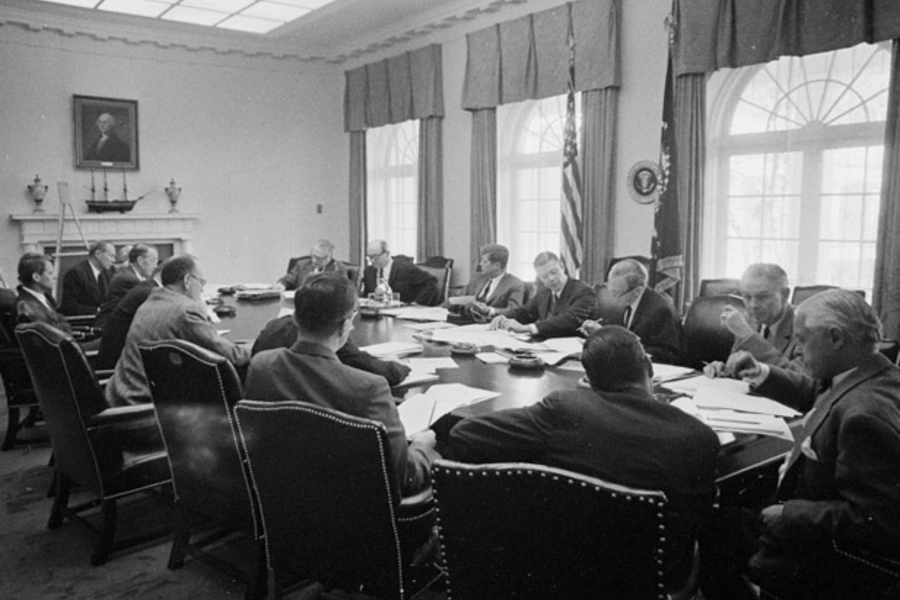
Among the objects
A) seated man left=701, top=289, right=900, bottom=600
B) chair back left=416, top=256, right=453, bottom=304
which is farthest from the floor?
chair back left=416, top=256, right=453, bottom=304

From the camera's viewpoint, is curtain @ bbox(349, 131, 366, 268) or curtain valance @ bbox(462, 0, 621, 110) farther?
curtain @ bbox(349, 131, 366, 268)

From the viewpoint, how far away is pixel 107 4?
7.54 metres

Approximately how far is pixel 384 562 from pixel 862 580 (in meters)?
1.15

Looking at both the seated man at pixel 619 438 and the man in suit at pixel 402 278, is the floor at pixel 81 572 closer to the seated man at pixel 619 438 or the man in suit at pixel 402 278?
the seated man at pixel 619 438

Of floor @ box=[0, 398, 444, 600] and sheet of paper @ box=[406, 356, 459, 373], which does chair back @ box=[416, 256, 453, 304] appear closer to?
sheet of paper @ box=[406, 356, 459, 373]

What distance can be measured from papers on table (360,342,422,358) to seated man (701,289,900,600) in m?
1.86

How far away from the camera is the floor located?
9.34 feet

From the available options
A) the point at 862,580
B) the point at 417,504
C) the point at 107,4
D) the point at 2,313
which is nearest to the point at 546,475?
the point at 417,504

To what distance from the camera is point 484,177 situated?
7355mm

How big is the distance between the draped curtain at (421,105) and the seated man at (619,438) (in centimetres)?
627

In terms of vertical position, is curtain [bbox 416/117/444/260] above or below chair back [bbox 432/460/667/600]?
above

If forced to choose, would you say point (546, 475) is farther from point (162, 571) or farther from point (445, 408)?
point (162, 571)

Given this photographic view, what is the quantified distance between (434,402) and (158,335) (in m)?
1.32

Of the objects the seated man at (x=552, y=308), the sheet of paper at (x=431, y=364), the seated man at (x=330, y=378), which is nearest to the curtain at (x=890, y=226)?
the seated man at (x=552, y=308)
